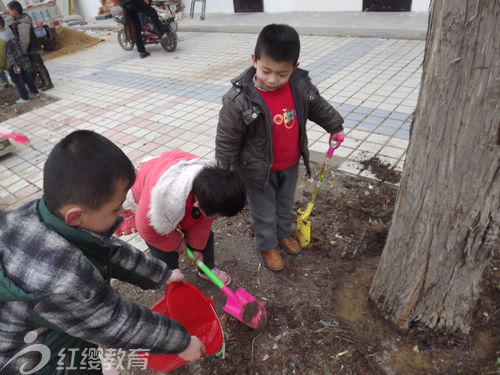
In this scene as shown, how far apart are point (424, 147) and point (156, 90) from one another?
508 cm

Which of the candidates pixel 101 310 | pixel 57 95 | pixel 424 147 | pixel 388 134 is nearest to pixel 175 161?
pixel 101 310

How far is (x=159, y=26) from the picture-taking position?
7281mm

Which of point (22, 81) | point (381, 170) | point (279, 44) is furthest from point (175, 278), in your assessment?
point (22, 81)

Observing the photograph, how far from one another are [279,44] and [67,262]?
1.25 m

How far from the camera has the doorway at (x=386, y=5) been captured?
7.48m

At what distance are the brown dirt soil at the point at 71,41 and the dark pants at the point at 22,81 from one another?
12.6ft

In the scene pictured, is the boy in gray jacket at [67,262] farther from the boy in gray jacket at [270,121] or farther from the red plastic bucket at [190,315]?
the boy in gray jacket at [270,121]

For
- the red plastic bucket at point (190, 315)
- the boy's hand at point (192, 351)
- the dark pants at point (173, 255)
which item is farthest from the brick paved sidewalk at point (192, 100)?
the boy's hand at point (192, 351)

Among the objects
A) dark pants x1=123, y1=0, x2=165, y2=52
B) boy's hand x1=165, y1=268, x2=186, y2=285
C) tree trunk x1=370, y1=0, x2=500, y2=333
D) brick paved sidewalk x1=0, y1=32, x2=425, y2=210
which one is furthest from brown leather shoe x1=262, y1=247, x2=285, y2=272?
dark pants x1=123, y1=0, x2=165, y2=52

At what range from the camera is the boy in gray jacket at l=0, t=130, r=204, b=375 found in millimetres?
938

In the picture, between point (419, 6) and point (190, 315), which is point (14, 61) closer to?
point (190, 315)

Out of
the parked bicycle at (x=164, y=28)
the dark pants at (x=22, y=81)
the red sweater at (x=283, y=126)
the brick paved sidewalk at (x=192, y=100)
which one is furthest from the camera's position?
the parked bicycle at (x=164, y=28)

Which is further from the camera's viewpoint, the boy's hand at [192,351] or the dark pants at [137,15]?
the dark pants at [137,15]

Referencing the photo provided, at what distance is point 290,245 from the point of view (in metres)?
2.34
